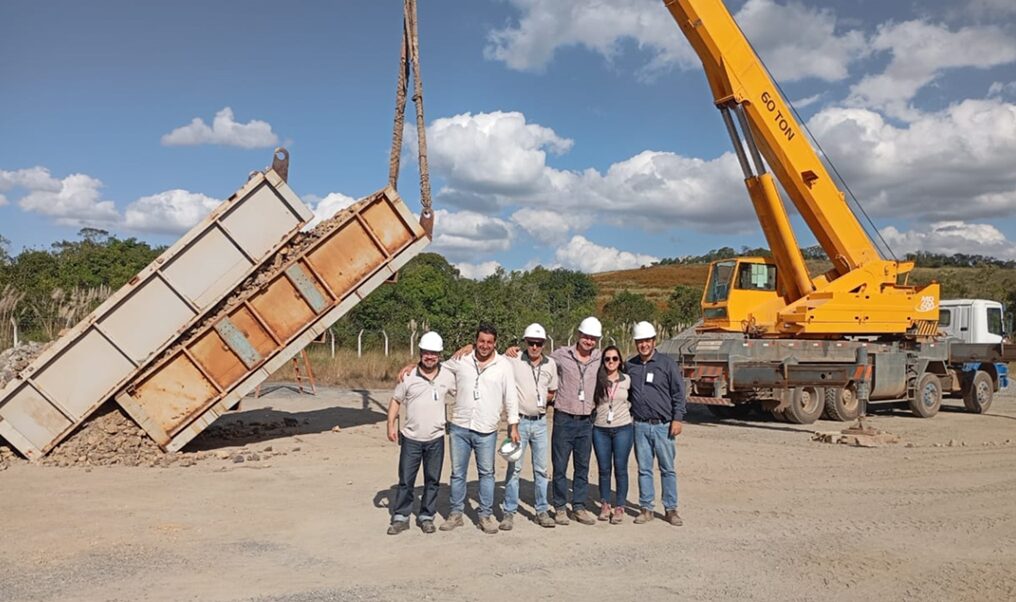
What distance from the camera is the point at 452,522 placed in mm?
6586

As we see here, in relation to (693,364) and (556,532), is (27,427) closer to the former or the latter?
(556,532)

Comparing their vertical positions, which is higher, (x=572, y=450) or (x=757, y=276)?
(x=757, y=276)

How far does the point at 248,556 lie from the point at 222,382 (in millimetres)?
4357

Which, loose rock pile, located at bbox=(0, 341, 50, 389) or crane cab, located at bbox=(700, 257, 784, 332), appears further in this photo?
crane cab, located at bbox=(700, 257, 784, 332)

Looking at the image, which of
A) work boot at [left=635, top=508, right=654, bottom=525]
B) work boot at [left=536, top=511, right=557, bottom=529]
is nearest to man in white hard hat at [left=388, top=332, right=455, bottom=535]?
work boot at [left=536, top=511, right=557, bottom=529]

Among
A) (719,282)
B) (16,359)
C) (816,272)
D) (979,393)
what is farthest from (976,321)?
(16,359)

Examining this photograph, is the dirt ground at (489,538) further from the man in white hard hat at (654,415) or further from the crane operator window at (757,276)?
the crane operator window at (757,276)

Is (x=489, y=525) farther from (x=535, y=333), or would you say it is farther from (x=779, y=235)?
(x=779, y=235)

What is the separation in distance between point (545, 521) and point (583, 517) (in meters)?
0.37

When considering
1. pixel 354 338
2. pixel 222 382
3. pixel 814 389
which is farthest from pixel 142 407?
pixel 354 338

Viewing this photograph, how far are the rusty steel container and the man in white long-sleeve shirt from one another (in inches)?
161

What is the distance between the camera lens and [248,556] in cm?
583

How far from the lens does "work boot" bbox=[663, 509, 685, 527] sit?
22.3 ft

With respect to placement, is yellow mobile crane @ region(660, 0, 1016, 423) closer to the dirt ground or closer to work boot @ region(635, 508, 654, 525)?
the dirt ground
